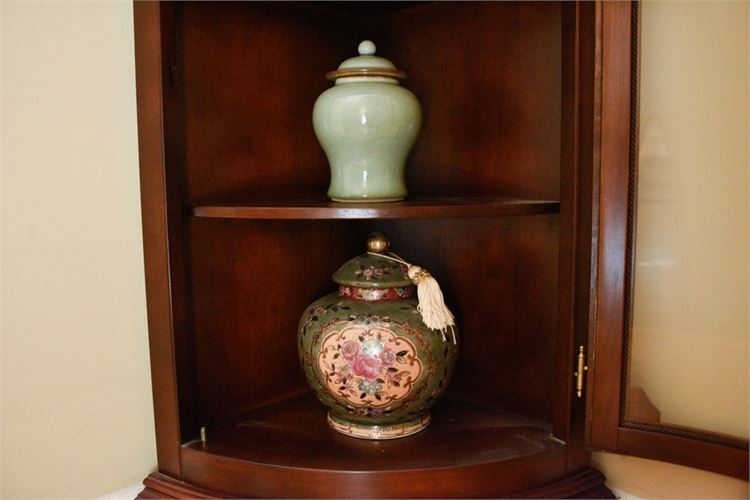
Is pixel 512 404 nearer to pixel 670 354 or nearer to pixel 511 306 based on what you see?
pixel 511 306

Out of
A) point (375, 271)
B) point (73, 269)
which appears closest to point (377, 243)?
point (375, 271)

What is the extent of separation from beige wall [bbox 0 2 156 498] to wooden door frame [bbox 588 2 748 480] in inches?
20.1

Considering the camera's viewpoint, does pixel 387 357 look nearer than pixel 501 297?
Yes

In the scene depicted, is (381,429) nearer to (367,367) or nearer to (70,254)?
(367,367)

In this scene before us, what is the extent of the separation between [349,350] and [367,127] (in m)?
0.25

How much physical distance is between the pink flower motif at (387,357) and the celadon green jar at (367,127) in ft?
0.59

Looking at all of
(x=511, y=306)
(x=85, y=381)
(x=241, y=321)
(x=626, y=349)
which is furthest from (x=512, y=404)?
(x=85, y=381)

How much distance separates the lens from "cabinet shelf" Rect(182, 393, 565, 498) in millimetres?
716

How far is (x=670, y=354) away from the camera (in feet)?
2.18

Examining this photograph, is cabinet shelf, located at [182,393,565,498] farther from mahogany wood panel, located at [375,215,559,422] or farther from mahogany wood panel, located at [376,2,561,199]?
mahogany wood panel, located at [376,2,561,199]

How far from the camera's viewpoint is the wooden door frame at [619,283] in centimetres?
62

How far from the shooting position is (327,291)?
973 mm

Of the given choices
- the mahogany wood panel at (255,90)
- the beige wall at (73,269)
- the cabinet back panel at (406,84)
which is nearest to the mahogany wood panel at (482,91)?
the cabinet back panel at (406,84)

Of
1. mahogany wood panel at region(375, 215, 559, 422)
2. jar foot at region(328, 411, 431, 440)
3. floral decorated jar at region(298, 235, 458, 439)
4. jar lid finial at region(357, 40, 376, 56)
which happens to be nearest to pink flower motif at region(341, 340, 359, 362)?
floral decorated jar at region(298, 235, 458, 439)
